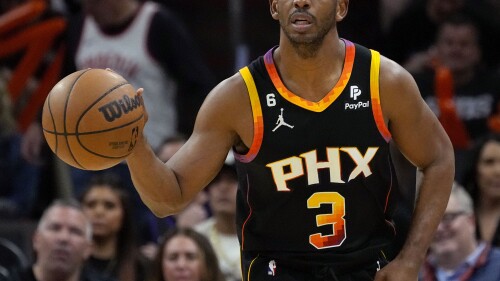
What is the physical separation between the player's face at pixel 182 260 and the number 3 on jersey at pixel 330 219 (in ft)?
7.81

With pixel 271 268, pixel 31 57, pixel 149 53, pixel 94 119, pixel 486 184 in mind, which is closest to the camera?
pixel 94 119

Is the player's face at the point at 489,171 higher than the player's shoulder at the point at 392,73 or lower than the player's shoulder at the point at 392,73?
lower

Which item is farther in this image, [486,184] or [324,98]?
[486,184]

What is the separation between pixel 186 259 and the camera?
24.8 feet

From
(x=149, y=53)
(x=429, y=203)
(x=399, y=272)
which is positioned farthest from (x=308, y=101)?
(x=149, y=53)

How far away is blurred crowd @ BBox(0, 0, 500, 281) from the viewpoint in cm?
763

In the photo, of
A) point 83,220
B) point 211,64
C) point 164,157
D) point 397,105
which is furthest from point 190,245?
point 211,64

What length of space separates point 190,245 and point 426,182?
8.36 feet

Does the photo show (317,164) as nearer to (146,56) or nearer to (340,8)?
(340,8)

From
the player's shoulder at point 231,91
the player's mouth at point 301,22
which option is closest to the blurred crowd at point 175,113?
the player's shoulder at point 231,91

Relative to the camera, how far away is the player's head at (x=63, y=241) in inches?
293

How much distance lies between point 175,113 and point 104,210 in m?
1.38

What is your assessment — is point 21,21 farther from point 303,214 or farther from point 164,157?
point 303,214

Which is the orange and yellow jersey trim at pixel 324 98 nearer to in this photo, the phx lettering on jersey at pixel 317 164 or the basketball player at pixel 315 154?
the basketball player at pixel 315 154
